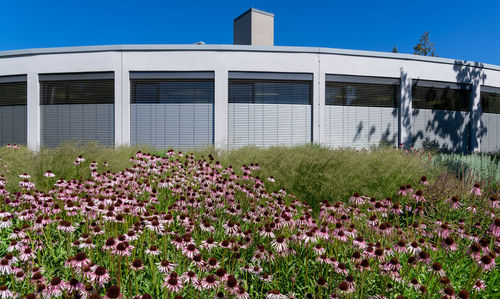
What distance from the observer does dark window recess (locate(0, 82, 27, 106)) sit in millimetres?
13403

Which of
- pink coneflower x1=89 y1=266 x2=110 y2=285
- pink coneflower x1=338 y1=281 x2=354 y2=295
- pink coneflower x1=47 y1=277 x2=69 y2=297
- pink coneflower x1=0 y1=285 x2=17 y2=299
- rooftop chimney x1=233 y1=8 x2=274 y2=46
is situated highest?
rooftop chimney x1=233 y1=8 x2=274 y2=46

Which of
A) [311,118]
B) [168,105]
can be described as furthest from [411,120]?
[168,105]

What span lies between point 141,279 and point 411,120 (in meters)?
15.2

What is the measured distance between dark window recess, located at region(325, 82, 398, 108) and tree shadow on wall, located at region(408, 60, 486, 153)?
4.63 ft

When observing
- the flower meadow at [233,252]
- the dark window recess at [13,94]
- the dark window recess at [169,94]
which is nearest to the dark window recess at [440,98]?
the dark window recess at [169,94]

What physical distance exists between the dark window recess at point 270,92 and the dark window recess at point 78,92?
5672 millimetres

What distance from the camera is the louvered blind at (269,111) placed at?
1279cm

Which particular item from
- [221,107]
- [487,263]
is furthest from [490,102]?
[487,263]

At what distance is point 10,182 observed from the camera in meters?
4.48

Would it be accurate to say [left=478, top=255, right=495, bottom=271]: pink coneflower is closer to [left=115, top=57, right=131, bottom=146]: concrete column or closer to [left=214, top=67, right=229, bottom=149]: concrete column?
[left=214, top=67, right=229, bottom=149]: concrete column

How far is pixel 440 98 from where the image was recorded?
14.9 meters

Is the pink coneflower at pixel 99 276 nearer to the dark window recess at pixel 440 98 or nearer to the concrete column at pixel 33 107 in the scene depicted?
the concrete column at pixel 33 107

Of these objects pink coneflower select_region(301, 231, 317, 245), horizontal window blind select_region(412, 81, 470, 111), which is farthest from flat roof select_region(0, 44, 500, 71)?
pink coneflower select_region(301, 231, 317, 245)

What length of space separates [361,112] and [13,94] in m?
17.0
